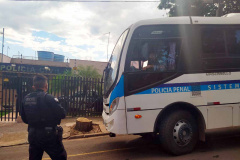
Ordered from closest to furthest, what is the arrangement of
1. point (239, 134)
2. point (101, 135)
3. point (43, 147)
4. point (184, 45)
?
point (43, 147) < point (184, 45) < point (239, 134) < point (101, 135)

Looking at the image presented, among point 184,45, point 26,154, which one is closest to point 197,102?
point 184,45

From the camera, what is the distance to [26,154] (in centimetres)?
555

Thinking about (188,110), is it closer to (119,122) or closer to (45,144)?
(119,122)

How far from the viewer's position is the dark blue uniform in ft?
10.3

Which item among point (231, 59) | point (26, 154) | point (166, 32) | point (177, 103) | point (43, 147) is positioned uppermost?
point (166, 32)

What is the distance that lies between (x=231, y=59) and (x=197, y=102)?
1423 mm

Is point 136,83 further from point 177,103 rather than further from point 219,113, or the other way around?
point 219,113

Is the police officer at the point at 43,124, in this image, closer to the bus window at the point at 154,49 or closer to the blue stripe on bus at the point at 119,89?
the blue stripe on bus at the point at 119,89

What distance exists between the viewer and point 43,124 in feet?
10.3

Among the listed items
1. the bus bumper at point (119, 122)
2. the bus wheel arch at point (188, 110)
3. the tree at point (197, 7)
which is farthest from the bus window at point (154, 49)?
the tree at point (197, 7)

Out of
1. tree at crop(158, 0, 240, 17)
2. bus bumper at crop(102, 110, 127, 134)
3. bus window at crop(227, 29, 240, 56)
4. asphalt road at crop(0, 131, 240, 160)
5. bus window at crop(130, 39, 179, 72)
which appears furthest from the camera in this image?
tree at crop(158, 0, 240, 17)

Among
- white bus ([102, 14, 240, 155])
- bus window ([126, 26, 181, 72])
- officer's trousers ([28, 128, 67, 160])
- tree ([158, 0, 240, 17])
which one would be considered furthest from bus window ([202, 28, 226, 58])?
tree ([158, 0, 240, 17])

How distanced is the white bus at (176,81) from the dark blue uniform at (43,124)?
1625mm

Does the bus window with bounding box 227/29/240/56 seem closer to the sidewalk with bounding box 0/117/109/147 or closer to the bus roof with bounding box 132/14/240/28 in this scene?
the bus roof with bounding box 132/14/240/28
